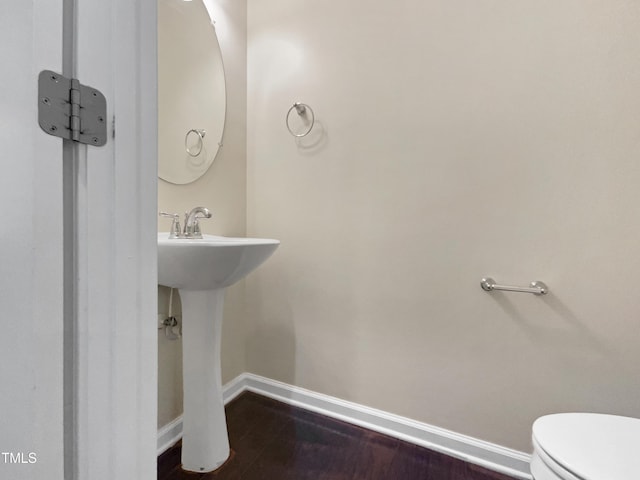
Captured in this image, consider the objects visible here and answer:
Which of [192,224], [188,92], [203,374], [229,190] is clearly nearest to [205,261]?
[192,224]

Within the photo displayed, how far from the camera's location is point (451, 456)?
118 cm

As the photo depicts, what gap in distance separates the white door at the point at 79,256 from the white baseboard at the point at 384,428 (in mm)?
969

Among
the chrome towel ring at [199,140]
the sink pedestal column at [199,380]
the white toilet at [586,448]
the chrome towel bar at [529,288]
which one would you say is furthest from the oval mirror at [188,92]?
the white toilet at [586,448]

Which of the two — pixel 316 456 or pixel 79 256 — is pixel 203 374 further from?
pixel 79 256

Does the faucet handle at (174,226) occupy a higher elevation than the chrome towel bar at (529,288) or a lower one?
higher

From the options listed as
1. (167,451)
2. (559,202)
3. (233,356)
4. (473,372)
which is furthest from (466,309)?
(167,451)

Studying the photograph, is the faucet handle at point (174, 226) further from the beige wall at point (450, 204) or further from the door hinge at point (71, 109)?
the door hinge at point (71, 109)

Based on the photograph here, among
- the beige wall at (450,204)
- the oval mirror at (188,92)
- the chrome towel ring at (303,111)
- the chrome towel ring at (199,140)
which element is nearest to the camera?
the beige wall at (450,204)

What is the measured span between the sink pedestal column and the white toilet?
102 cm

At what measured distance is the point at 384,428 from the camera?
130 centimetres

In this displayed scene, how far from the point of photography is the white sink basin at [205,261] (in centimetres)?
86

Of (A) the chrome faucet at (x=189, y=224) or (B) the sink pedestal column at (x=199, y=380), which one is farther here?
(A) the chrome faucet at (x=189, y=224)

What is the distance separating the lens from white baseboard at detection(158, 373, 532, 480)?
1.11 metres

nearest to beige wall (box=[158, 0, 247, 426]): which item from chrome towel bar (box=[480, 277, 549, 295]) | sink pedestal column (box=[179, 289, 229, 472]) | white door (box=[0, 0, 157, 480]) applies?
sink pedestal column (box=[179, 289, 229, 472])
